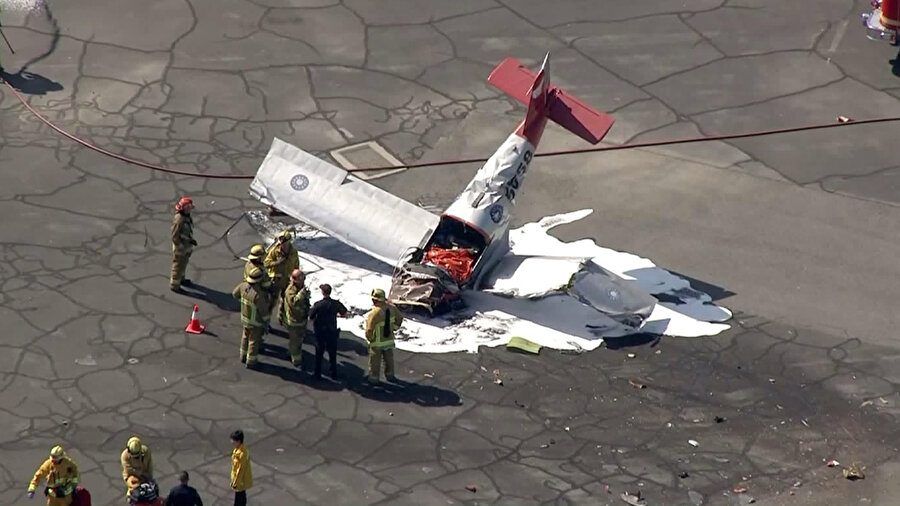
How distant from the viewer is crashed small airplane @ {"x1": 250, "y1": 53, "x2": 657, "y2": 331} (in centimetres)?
2255

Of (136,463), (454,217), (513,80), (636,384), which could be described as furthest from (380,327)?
(513,80)

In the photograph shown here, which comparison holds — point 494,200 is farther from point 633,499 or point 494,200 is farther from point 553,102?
point 633,499

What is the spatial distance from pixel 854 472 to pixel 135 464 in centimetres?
829

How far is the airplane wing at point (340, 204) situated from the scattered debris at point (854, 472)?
6654mm

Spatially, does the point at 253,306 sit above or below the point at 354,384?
above

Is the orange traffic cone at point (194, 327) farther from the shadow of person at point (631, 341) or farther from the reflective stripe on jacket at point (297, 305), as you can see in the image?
the shadow of person at point (631, 341)

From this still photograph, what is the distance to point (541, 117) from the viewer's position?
2364 centimetres

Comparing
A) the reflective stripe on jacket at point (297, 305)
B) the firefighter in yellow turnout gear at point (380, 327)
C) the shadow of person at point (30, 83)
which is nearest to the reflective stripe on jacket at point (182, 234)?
the reflective stripe on jacket at point (297, 305)

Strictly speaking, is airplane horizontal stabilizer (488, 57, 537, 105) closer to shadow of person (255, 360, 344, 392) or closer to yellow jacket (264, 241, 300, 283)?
yellow jacket (264, 241, 300, 283)

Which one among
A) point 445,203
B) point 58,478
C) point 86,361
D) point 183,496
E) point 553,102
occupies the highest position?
point 553,102

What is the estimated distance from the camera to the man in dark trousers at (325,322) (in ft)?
69.5

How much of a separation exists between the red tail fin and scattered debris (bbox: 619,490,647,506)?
542 cm

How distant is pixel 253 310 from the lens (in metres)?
21.4

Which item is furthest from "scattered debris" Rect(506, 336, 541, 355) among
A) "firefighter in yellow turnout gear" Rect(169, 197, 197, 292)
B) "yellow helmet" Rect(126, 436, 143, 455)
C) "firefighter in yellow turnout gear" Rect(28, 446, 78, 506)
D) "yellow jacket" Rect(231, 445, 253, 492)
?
"firefighter in yellow turnout gear" Rect(28, 446, 78, 506)
